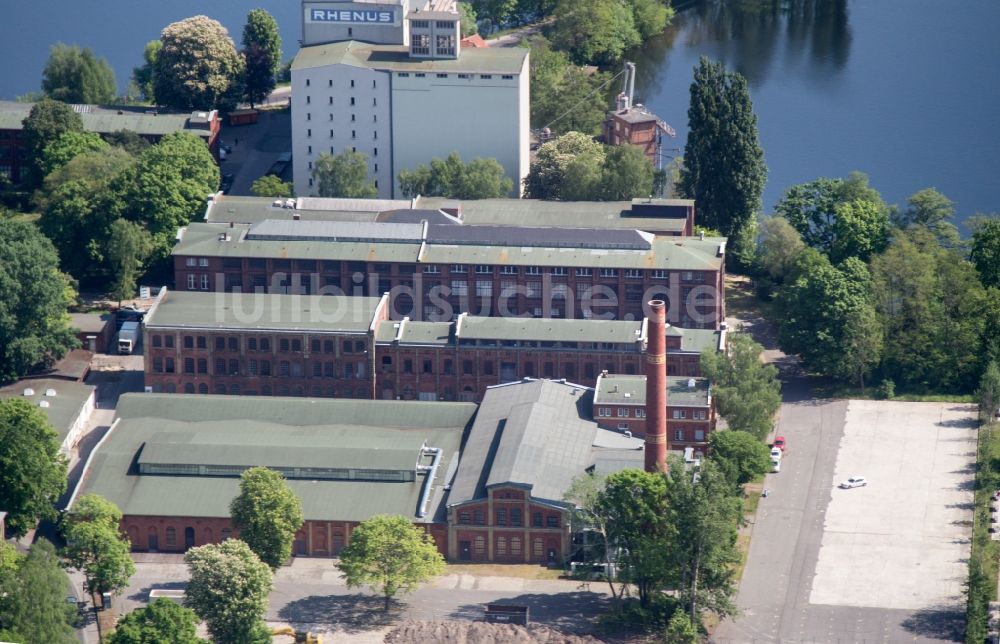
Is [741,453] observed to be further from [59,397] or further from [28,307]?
[28,307]

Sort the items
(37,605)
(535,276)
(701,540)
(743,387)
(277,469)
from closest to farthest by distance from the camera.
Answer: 1. (37,605)
2. (701,540)
3. (277,469)
4. (743,387)
5. (535,276)

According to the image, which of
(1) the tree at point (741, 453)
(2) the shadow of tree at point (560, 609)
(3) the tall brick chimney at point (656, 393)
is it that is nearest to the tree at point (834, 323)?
(1) the tree at point (741, 453)

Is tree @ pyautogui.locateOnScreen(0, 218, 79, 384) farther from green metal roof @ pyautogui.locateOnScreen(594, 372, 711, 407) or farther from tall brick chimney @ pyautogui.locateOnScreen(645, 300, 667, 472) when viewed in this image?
tall brick chimney @ pyautogui.locateOnScreen(645, 300, 667, 472)

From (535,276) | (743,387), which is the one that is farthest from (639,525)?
(535,276)

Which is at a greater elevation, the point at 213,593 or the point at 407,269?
the point at 407,269

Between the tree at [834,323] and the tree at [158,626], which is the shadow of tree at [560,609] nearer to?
the tree at [158,626]

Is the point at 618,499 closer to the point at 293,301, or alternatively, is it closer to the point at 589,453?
the point at 589,453

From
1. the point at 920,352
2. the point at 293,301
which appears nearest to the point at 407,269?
the point at 293,301
